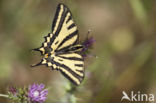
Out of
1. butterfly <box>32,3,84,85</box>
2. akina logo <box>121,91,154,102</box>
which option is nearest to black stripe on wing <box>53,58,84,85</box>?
butterfly <box>32,3,84,85</box>

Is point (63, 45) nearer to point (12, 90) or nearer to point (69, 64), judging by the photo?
point (69, 64)

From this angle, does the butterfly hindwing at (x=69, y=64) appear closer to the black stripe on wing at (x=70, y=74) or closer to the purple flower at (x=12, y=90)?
the black stripe on wing at (x=70, y=74)

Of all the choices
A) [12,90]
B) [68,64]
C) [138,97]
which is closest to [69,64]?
[68,64]

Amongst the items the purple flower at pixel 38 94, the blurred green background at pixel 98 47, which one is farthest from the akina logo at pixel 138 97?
the purple flower at pixel 38 94

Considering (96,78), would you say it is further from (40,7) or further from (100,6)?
(100,6)

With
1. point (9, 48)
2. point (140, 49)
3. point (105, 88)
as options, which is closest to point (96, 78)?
point (105, 88)

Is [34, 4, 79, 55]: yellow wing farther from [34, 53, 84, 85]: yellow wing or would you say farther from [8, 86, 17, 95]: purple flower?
[8, 86, 17, 95]: purple flower

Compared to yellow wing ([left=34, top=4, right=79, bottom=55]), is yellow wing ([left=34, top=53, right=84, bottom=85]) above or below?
below

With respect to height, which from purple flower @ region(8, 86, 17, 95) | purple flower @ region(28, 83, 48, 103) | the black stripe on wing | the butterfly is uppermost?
the butterfly
